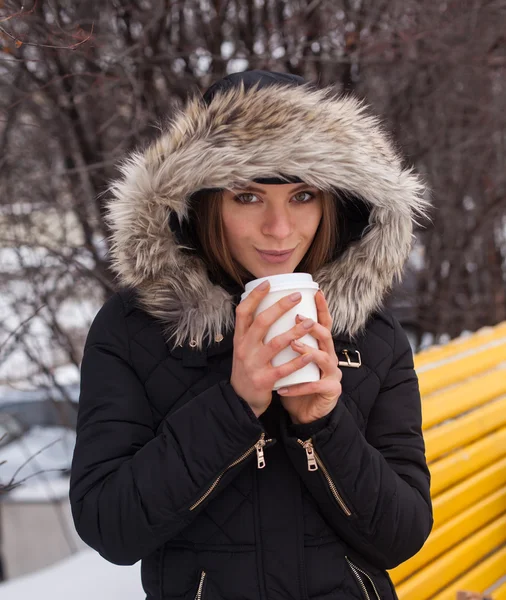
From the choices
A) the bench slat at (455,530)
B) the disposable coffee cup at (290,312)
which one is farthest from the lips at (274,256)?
the bench slat at (455,530)

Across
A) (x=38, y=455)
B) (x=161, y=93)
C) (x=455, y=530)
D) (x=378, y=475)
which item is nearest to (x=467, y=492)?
(x=455, y=530)

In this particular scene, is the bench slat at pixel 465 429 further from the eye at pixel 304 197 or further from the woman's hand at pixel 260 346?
the woman's hand at pixel 260 346

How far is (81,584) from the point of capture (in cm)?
266

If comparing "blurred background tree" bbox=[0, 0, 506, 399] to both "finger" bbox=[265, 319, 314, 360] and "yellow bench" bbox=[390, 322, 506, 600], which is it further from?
"finger" bbox=[265, 319, 314, 360]

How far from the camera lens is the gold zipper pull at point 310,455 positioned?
1.54 metres

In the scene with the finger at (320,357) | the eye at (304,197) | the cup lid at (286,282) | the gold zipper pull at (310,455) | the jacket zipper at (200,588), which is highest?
the eye at (304,197)

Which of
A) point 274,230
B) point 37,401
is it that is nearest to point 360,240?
point 274,230

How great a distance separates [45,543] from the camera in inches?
273

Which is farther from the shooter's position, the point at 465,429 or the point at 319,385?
the point at 465,429

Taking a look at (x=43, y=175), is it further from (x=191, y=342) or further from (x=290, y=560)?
(x=290, y=560)

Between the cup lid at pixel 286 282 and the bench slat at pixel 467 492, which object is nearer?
the cup lid at pixel 286 282

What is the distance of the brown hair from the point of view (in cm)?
178

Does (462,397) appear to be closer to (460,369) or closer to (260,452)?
(460,369)

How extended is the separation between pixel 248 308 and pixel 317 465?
1.28ft
